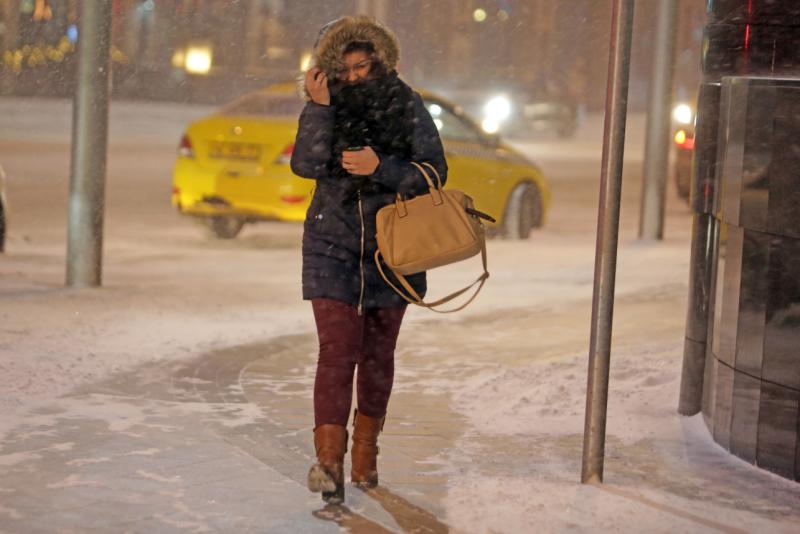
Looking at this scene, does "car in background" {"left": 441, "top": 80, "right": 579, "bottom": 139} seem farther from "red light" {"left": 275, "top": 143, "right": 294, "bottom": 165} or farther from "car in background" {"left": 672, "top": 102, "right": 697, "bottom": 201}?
"red light" {"left": 275, "top": 143, "right": 294, "bottom": 165}

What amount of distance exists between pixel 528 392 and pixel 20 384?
2.37m

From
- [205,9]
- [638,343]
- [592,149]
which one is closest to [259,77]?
[205,9]

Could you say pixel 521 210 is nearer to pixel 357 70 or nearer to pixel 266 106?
pixel 266 106

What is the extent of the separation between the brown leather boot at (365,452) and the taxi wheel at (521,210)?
9.27 meters

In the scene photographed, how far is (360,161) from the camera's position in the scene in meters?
5.08

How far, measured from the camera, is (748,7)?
6.21 meters

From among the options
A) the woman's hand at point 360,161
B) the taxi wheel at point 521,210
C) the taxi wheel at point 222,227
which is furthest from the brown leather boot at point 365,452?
the taxi wheel at point 521,210

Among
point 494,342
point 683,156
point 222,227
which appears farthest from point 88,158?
point 683,156

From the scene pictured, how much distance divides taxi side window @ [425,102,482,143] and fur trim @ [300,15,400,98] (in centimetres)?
900

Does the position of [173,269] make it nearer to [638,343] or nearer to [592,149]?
[638,343]

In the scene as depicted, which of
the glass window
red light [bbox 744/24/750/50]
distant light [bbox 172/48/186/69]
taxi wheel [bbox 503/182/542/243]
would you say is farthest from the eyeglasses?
distant light [bbox 172/48/186/69]

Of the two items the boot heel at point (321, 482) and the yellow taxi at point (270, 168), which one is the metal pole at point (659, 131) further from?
the boot heel at point (321, 482)

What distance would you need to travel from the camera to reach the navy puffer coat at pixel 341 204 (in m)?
5.14

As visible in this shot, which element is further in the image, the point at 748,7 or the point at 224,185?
the point at 224,185
